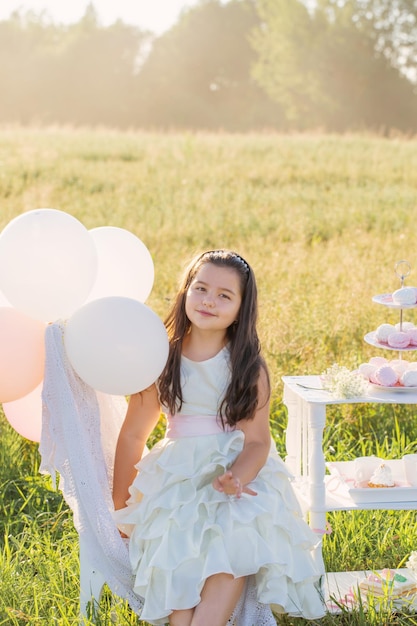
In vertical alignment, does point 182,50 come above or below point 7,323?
above

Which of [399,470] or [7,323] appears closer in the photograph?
[7,323]

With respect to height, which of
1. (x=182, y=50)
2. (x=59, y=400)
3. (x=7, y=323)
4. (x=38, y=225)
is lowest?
(x=59, y=400)

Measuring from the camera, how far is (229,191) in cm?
923

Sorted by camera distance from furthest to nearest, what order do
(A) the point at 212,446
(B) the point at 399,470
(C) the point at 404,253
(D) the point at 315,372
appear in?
(C) the point at 404,253, (D) the point at 315,372, (B) the point at 399,470, (A) the point at 212,446

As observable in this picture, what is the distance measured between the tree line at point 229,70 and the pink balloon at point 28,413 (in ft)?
103

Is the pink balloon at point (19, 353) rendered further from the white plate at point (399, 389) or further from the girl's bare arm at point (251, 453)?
the white plate at point (399, 389)

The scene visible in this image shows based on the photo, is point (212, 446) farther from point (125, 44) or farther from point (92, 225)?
point (125, 44)

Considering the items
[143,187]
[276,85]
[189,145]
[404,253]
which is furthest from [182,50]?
[404,253]

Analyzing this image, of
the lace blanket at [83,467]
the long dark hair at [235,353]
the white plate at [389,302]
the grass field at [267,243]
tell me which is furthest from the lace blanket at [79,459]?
the white plate at [389,302]

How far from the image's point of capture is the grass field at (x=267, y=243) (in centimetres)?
278

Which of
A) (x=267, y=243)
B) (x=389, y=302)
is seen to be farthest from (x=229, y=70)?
(x=389, y=302)

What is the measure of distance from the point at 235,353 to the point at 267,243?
467cm

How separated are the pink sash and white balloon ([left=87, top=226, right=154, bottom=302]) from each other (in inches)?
17.3

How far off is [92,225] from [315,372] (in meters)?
3.94
